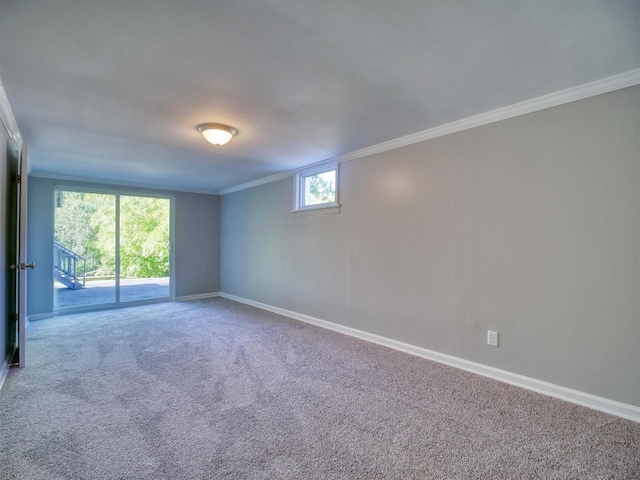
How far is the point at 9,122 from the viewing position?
8.96 ft

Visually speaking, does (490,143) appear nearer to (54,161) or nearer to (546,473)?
(546,473)

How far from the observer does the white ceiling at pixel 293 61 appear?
1.51 m

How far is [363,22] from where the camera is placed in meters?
1.57

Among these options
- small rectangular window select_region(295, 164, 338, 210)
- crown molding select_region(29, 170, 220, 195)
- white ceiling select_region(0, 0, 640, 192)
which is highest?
white ceiling select_region(0, 0, 640, 192)

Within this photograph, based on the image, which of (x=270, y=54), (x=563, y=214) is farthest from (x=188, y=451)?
(x=563, y=214)

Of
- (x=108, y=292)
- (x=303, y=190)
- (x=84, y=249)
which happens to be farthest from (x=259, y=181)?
(x=108, y=292)

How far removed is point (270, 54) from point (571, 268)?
2.58 meters

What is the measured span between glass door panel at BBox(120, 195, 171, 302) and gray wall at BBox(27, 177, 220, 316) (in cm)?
19

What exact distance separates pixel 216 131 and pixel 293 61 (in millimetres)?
1305

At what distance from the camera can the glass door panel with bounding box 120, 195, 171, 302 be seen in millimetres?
5598

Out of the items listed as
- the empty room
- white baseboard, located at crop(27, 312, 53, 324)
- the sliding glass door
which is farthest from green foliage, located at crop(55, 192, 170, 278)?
the empty room

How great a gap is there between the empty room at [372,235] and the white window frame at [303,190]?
7cm

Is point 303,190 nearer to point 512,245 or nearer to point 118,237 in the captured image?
point 512,245

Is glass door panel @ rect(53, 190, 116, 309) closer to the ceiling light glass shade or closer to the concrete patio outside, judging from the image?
the concrete patio outside
